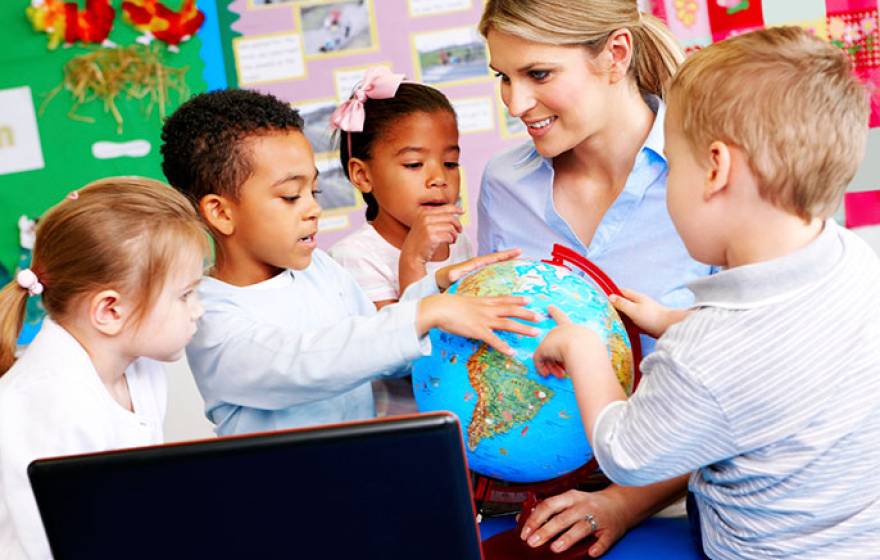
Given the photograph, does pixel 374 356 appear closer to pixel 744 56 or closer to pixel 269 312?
pixel 269 312

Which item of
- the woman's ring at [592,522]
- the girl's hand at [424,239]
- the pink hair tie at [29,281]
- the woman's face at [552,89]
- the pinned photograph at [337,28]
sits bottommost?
the woman's ring at [592,522]

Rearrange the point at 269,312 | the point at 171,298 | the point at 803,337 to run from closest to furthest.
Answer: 1. the point at 803,337
2. the point at 171,298
3. the point at 269,312

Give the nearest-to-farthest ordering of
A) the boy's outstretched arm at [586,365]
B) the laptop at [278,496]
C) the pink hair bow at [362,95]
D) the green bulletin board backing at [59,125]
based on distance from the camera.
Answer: the laptop at [278,496] < the boy's outstretched arm at [586,365] < the pink hair bow at [362,95] < the green bulletin board backing at [59,125]

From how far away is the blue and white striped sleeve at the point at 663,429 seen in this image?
1.19 metres

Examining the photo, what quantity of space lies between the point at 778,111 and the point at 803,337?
0.95ft

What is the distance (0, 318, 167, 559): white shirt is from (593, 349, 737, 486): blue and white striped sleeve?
832 millimetres

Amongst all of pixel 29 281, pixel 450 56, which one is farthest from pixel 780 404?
pixel 450 56

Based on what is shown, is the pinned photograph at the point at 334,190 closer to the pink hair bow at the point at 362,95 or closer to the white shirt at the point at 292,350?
the pink hair bow at the point at 362,95

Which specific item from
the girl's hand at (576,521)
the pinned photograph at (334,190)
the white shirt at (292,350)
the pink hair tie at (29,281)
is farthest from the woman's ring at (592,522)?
the pinned photograph at (334,190)

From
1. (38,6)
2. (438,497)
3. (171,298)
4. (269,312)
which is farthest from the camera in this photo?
(38,6)

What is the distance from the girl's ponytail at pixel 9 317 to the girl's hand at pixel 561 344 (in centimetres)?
93

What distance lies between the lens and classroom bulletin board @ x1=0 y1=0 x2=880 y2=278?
4.05m

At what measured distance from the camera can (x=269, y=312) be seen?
178 cm

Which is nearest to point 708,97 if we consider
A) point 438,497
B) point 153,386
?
point 438,497
